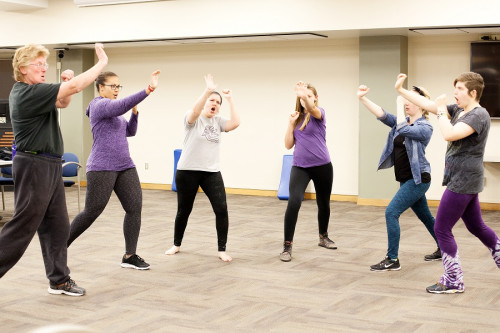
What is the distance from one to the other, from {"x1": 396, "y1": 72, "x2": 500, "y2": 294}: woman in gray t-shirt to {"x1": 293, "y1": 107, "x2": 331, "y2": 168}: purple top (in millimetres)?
1359

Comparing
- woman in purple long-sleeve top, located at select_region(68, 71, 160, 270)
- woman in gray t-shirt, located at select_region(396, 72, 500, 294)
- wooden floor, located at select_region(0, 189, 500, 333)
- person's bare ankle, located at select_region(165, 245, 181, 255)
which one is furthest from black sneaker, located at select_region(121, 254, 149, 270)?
woman in gray t-shirt, located at select_region(396, 72, 500, 294)

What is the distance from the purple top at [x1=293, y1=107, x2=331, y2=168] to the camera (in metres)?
5.96

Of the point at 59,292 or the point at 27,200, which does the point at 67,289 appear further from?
the point at 27,200

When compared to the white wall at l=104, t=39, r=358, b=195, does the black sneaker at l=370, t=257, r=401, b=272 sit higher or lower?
lower

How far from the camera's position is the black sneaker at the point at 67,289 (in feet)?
15.5

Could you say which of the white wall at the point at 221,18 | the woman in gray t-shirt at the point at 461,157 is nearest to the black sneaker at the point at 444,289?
the woman in gray t-shirt at the point at 461,157

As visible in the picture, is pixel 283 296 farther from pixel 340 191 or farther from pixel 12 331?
pixel 340 191

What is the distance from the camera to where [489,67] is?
29.8 feet

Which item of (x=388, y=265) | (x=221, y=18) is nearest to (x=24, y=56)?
(x=388, y=265)

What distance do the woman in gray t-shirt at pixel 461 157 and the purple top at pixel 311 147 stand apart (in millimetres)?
1359

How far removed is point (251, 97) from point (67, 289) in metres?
6.32

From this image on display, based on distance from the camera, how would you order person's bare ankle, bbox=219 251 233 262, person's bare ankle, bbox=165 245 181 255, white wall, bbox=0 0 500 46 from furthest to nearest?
white wall, bbox=0 0 500 46, person's bare ankle, bbox=165 245 181 255, person's bare ankle, bbox=219 251 233 262

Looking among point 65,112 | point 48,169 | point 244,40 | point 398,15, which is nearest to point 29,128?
point 48,169

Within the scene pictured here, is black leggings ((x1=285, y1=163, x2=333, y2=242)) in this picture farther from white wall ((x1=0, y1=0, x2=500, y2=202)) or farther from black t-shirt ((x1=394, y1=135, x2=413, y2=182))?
white wall ((x1=0, y1=0, x2=500, y2=202))
